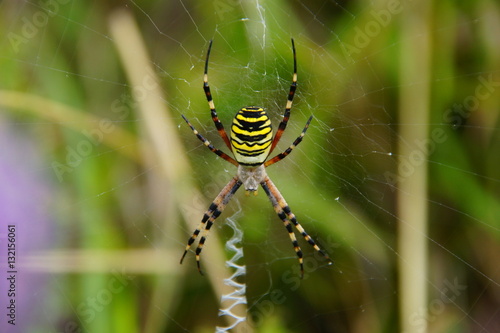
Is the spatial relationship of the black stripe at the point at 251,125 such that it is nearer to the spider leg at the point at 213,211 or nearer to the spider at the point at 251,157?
the spider at the point at 251,157

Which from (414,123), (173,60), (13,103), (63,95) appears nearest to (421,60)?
(414,123)

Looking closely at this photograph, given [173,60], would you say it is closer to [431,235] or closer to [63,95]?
[63,95]

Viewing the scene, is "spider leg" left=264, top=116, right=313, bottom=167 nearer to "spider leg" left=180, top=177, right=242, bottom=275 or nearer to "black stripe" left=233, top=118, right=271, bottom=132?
"black stripe" left=233, top=118, right=271, bottom=132

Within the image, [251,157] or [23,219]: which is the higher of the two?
[23,219]

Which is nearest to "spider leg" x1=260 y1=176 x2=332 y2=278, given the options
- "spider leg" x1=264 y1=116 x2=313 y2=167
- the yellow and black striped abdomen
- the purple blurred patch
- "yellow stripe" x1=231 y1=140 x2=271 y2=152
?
"spider leg" x1=264 y1=116 x2=313 y2=167

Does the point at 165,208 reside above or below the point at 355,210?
above

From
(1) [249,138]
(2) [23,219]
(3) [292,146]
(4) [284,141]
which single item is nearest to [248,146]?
(1) [249,138]

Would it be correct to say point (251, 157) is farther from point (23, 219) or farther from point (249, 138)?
point (23, 219)
